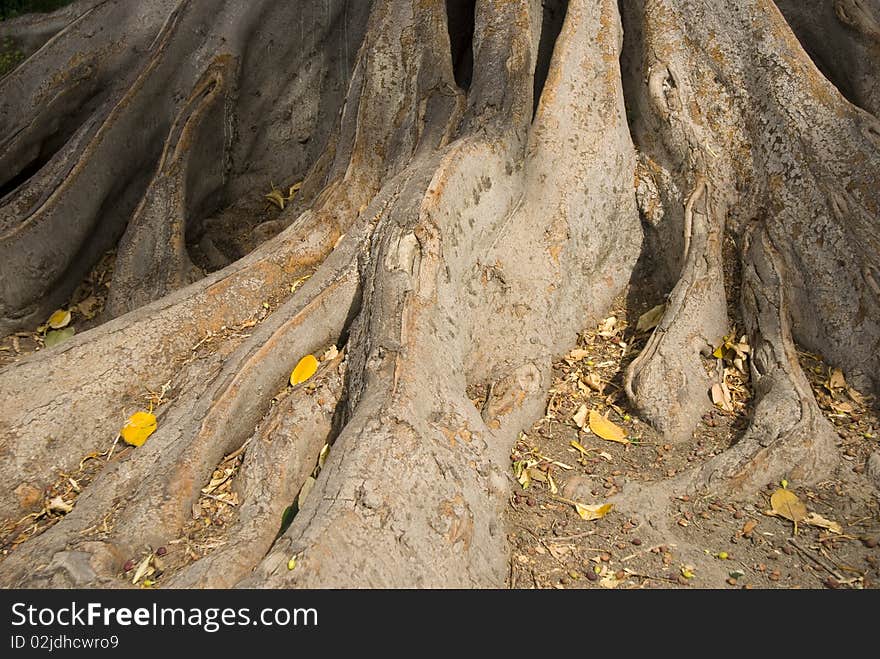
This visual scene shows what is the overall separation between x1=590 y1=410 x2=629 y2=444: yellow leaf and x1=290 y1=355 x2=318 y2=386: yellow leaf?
1.20 metres

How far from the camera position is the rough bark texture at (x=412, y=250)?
2766mm

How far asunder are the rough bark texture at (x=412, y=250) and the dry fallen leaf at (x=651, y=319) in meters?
0.22

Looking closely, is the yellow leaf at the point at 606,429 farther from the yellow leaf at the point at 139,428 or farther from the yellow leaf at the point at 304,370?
the yellow leaf at the point at 139,428

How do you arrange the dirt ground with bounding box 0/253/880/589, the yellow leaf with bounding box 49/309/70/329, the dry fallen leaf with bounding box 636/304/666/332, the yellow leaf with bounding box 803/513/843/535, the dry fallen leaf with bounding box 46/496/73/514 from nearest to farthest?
the dirt ground with bounding box 0/253/880/589 < the yellow leaf with bounding box 803/513/843/535 < the dry fallen leaf with bounding box 46/496/73/514 < the dry fallen leaf with bounding box 636/304/666/332 < the yellow leaf with bounding box 49/309/70/329

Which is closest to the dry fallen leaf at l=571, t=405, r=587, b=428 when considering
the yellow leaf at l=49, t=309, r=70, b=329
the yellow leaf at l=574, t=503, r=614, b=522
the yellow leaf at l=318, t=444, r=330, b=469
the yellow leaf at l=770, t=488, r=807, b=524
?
the yellow leaf at l=574, t=503, r=614, b=522

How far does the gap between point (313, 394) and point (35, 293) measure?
7.91 feet

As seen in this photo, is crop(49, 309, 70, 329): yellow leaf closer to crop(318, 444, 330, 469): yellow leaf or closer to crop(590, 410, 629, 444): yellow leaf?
crop(318, 444, 330, 469): yellow leaf

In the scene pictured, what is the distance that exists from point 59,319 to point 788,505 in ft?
13.5

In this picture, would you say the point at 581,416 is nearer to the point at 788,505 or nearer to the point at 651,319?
the point at 651,319

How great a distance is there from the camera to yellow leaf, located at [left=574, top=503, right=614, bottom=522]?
3018 millimetres

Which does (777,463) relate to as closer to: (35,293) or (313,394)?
(313,394)

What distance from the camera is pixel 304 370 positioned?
3430mm

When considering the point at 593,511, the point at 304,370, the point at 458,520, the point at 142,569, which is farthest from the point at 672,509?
the point at 142,569

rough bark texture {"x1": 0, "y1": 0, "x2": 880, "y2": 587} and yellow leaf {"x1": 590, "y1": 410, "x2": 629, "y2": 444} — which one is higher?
rough bark texture {"x1": 0, "y1": 0, "x2": 880, "y2": 587}
